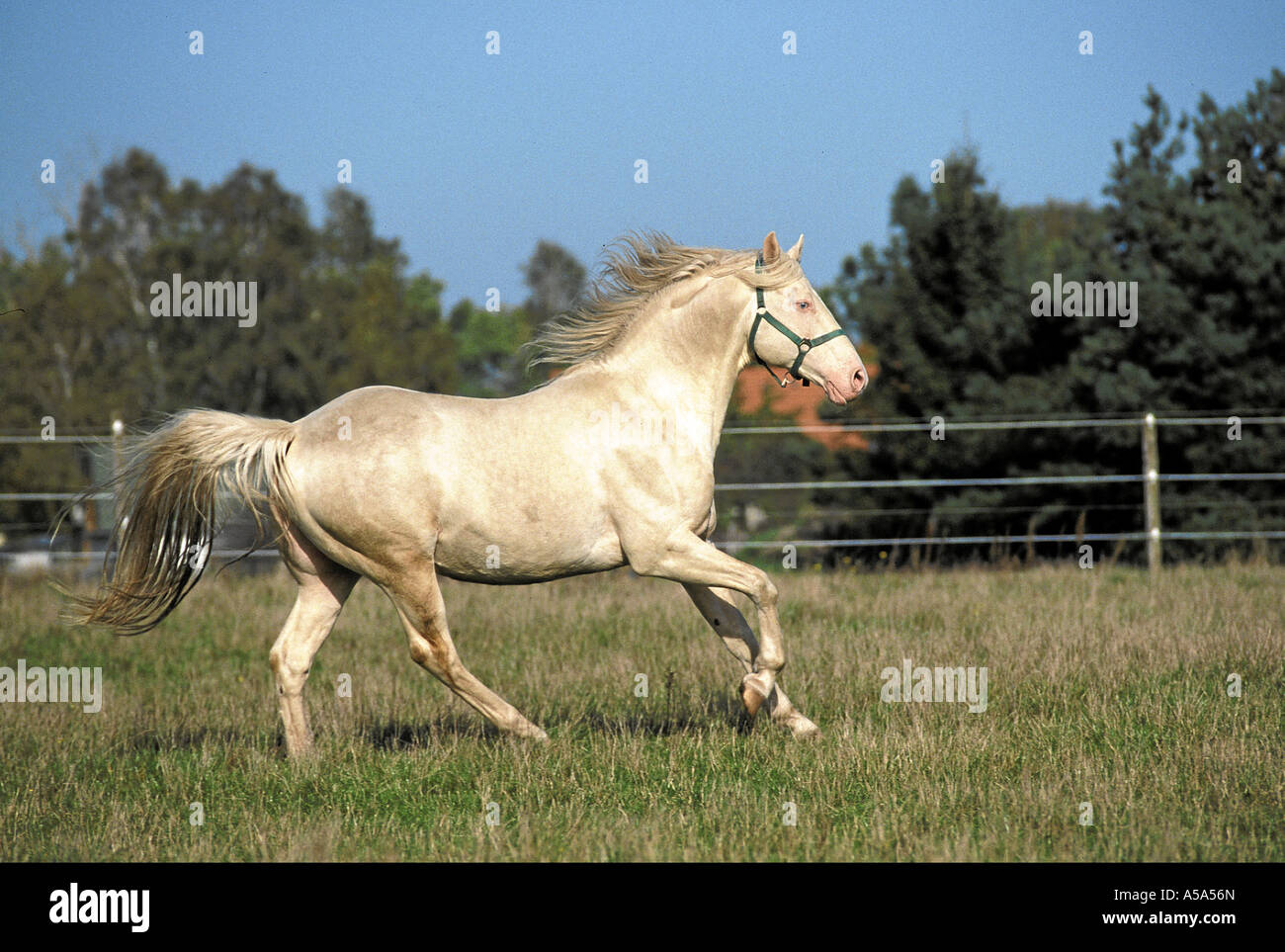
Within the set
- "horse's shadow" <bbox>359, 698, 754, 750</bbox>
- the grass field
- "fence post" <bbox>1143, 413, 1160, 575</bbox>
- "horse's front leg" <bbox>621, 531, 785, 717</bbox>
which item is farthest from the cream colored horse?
"fence post" <bbox>1143, 413, 1160, 575</bbox>

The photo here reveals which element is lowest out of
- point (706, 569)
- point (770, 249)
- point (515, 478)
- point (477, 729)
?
point (477, 729)

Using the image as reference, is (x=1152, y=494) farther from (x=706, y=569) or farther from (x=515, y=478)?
(x=515, y=478)

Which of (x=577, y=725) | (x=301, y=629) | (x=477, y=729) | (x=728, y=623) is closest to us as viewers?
(x=301, y=629)

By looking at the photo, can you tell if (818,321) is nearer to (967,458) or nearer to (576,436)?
(576,436)

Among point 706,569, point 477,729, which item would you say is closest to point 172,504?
point 477,729

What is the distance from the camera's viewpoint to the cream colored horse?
199 inches

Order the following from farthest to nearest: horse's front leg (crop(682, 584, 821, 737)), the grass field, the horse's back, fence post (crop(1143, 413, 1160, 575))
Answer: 1. fence post (crop(1143, 413, 1160, 575))
2. horse's front leg (crop(682, 584, 821, 737))
3. the horse's back
4. the grass field

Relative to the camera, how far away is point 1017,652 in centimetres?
680

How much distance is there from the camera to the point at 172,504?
213 inches

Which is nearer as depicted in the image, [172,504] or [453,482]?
[453,482]

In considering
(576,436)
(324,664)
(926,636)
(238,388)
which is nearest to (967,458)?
(926,636)

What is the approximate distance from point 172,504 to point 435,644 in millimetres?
1390

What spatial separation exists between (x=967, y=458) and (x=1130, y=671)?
1181cm

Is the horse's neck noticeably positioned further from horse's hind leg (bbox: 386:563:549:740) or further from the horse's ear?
horse's hind leg (bbox: 386:563:549:740)
